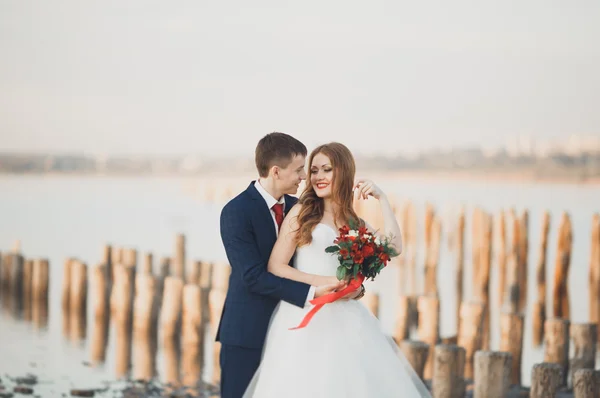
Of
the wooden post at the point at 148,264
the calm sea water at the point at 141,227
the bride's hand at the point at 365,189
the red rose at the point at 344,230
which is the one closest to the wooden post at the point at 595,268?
the calm sea water at the point at 141,227

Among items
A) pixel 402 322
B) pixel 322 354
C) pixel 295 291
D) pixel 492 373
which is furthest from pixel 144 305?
pixel 295 291

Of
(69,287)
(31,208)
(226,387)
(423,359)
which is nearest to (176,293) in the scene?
(69,287)

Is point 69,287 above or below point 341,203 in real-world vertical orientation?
below

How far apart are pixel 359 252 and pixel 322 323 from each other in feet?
1.76

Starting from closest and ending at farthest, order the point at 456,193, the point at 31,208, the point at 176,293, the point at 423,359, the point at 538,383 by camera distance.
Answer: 1. the point at 538,383
2. the point at 423,359
3. the point at 176,293
4. the point at 31,208
5. the point at 456,193

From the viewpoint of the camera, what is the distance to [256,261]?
5168mm

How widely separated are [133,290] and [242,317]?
8.23 meters

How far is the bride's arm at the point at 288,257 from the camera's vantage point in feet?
17.1

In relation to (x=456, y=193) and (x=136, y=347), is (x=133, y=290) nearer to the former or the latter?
(x=136, y=347)

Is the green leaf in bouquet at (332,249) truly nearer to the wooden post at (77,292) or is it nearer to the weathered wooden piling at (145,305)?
the weathered wooden piling at (145,305)

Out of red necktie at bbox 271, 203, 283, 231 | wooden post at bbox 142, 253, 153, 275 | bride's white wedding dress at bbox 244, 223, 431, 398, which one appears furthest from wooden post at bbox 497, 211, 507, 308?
red necktie at bbox 271, 203, 283, 231

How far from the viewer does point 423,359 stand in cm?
822

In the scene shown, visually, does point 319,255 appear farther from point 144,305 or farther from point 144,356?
point 144,305

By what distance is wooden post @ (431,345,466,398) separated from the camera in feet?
25.7
